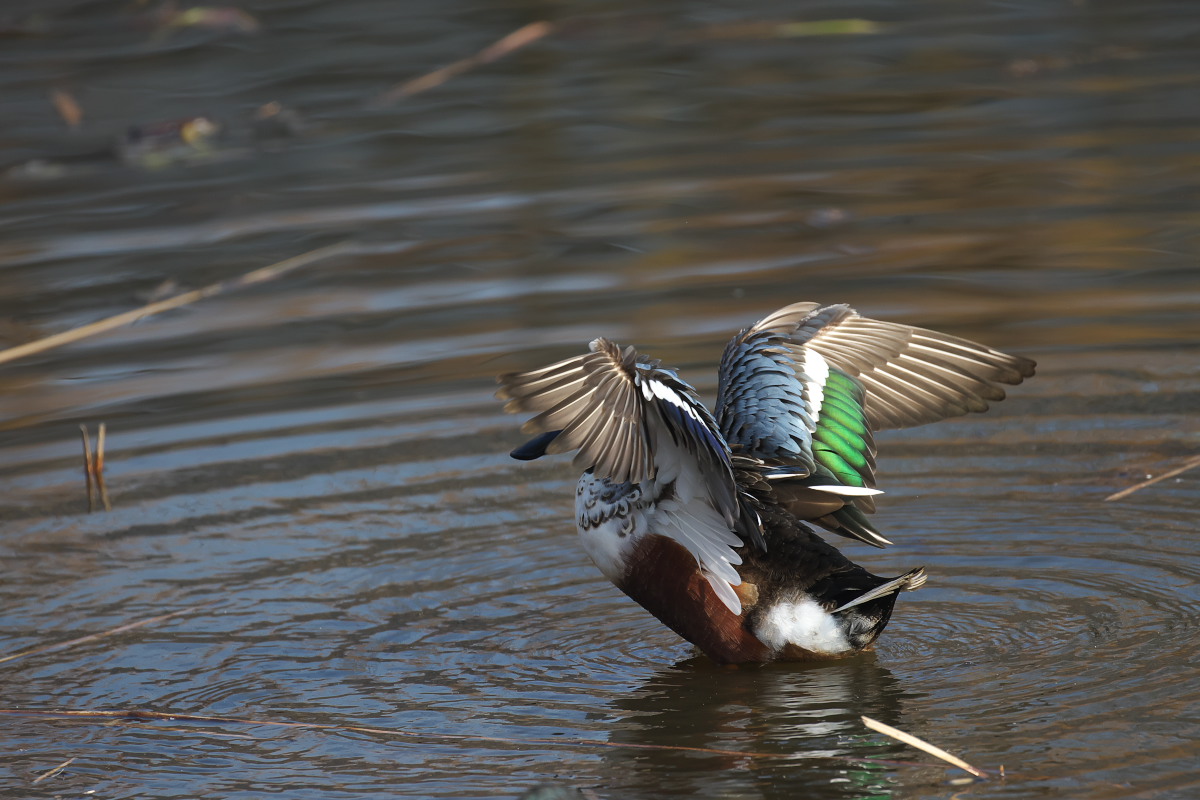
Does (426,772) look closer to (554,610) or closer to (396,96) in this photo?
(554,610)

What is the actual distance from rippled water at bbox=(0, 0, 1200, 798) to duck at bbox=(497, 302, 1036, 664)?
0.22 m

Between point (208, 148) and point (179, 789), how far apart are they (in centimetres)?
847

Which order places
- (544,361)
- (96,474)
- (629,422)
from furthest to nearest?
1. (544,361)
2. (96,474)
3. (629,422)

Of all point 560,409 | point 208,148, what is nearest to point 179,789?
point 560,409

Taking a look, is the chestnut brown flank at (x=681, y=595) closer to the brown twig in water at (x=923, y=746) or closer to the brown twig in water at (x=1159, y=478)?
the brown twig in water at (x=923, y=746)

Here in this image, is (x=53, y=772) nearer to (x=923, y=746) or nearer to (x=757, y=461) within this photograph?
(x=757, y=461)

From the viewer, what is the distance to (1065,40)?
12.8 metres

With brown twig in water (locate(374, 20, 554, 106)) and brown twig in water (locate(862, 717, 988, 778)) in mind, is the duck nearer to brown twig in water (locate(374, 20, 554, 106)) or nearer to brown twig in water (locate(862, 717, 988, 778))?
brown twig in water (locate(862, 717, 988, 778))

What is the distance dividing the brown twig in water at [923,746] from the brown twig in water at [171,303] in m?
4.66

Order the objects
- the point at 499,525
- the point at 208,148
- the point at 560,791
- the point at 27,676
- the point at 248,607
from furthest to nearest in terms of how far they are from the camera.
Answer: the point at 208,148, the point at 499,525, the point at 248,607, the point at 27,676, the point at 560,791

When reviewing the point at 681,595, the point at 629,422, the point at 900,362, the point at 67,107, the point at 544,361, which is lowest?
the point at 681,595

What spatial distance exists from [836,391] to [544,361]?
231 cm

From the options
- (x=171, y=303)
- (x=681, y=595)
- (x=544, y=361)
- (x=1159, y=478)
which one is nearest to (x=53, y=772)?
(x=681, y=595)

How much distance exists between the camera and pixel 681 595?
4656 millimetres
